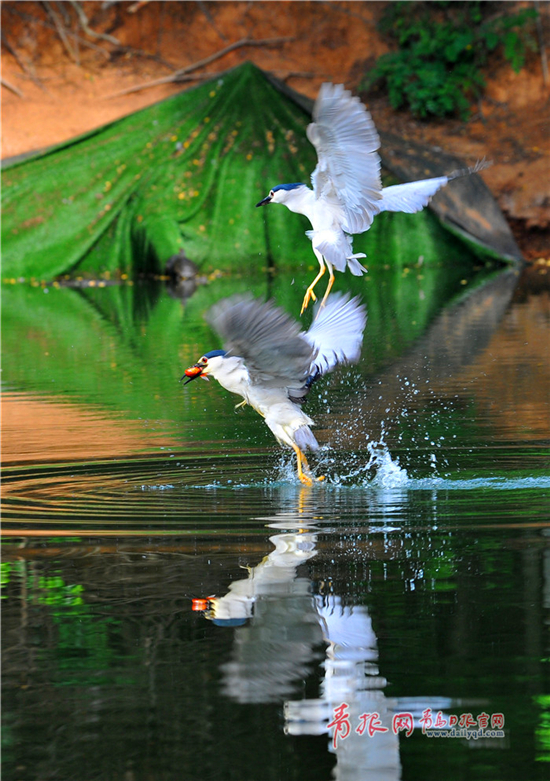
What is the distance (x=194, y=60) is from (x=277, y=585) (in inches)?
864

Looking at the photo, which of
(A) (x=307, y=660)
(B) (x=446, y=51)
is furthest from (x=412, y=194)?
(B) (x=446, y=51)

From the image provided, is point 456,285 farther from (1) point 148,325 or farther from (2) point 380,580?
(2) point 380,580

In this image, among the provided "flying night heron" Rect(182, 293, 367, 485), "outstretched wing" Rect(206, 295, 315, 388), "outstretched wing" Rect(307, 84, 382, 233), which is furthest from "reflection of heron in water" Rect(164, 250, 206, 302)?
"outstretched wing" Rect(206, 295, 315, 388)

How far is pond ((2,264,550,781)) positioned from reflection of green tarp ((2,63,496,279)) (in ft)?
32.8

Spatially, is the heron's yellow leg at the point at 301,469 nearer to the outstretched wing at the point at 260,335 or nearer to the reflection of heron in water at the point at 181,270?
the outstretched wing at the point at 260,335

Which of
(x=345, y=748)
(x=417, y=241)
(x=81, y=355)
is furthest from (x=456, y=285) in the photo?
(x=345, y=748)

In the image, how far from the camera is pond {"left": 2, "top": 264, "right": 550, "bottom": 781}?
278cm

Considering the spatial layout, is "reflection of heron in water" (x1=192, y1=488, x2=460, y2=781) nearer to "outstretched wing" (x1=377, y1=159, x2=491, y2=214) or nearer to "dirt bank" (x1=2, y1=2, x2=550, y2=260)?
"outstretched wing" (x1=377, y1=159, x2=491, y2=214)

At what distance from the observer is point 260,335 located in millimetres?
4895

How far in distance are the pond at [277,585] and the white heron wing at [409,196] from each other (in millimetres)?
1271

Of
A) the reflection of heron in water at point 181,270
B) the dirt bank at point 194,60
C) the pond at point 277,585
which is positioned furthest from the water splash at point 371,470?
the dirt bank at point 194,60

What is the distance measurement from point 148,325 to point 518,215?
30.3 ft

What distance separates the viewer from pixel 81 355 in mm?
10852

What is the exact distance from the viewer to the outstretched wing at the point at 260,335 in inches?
187
